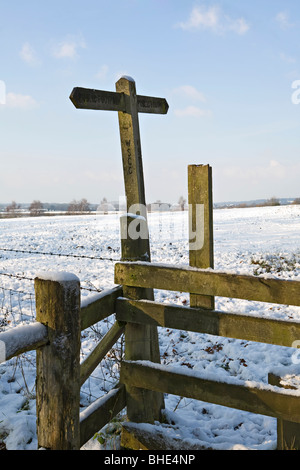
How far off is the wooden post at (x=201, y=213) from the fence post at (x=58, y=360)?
108 centimetres

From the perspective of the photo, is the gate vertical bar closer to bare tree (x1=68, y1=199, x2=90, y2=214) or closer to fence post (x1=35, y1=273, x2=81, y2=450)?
fence post (x1=35, y1=273, x2=81, y2=450)

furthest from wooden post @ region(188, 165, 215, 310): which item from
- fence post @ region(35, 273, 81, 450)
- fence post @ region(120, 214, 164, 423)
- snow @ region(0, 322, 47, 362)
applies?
snow @ region(0, 322, 47, 362)

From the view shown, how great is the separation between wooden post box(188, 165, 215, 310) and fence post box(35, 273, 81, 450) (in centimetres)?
108

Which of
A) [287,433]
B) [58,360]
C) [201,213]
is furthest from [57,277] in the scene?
[287,433]

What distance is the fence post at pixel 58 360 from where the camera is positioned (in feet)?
6.26

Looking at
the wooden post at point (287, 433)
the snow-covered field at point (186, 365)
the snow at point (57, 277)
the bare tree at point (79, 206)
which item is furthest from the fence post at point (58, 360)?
the bare tree at point (79, 206)

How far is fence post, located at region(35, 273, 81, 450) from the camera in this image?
1907mm

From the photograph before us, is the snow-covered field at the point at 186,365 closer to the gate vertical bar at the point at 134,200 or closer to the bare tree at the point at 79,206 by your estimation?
the gate vertical bar at the point at 134,200

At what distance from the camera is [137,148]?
10.8ft

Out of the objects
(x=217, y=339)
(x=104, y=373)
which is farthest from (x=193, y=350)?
(x=104, y=373)

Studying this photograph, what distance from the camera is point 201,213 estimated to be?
266cm

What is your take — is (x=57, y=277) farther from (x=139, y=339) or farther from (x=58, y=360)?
(x=139, y=339)

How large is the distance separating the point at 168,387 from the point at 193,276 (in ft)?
3.29
